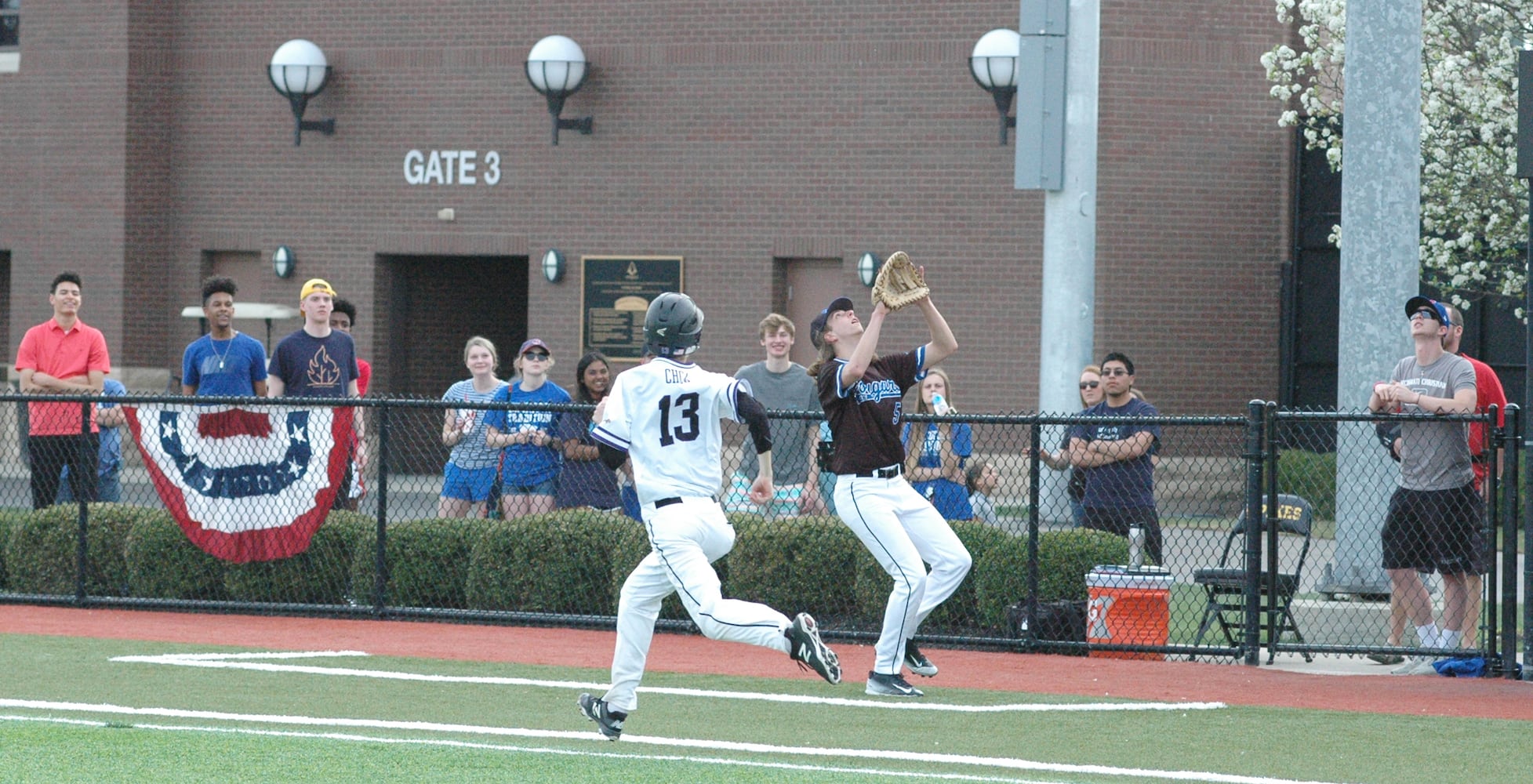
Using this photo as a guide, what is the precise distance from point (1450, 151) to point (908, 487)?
37.1 feet

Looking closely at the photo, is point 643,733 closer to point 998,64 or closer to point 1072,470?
point 1072,470

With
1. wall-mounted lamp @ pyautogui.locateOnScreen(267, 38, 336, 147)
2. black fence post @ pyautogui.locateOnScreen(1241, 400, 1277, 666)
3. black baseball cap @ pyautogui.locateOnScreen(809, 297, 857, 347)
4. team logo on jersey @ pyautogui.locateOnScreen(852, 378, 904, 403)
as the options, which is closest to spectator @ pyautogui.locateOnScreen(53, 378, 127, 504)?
black baseball cap @ pyautogui.locateOnScreen(809, 297, 857, 347)

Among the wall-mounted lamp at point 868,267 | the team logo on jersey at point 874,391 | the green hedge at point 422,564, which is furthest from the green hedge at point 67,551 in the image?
the wall-mounted lamp at point 868,267

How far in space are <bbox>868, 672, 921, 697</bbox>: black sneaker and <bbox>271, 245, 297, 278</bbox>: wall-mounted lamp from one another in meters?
16.1

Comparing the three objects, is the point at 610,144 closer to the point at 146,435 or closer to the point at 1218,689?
the point at 146,435

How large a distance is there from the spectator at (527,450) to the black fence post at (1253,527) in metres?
3.94

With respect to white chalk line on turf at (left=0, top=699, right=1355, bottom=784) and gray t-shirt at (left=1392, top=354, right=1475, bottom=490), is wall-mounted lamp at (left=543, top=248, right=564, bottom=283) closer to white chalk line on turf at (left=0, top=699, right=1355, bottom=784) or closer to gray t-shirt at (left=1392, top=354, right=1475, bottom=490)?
gray t-shirt at (left=1392, top=354, right=1475, bottom=490)

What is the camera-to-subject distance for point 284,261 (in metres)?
23.9

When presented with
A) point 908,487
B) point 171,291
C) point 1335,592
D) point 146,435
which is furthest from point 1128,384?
point 171,291

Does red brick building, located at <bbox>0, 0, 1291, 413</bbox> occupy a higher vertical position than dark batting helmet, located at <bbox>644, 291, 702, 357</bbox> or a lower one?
higher

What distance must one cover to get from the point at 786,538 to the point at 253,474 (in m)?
3.33

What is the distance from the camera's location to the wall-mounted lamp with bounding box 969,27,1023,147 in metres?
20.3

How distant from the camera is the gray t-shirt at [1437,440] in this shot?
1023 centimetres

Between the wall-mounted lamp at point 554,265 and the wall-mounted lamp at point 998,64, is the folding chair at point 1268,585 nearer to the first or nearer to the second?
the wall-mounted lamp at point 998,64
